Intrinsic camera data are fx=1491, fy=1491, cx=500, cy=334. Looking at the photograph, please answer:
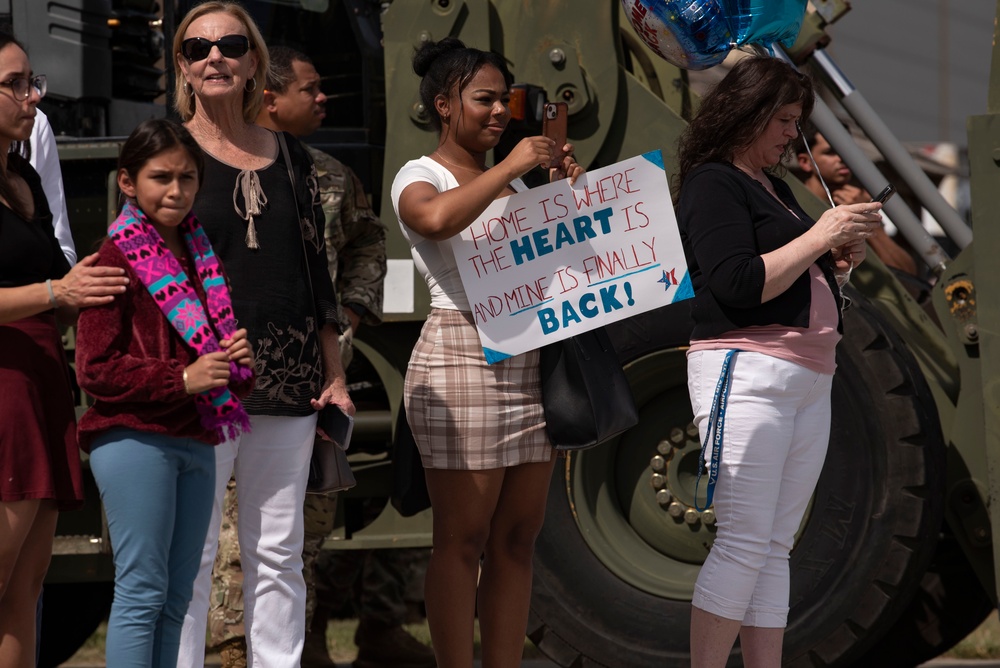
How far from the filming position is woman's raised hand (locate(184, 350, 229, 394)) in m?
3.16

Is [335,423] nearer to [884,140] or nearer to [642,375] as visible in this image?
[642,375]

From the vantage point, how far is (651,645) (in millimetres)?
4832

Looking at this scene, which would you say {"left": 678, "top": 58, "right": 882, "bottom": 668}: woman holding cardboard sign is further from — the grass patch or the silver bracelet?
the grass patch

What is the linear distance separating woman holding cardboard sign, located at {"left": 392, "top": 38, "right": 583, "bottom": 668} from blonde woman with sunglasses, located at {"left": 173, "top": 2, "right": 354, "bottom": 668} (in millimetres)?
289

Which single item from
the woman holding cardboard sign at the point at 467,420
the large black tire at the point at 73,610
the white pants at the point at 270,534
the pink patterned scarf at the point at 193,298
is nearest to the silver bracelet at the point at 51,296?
the pink patterned scarf at the point at 193,298

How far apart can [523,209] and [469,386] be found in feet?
1.56

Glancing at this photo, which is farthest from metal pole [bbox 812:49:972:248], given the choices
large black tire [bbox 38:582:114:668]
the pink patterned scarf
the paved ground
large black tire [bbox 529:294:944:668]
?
large black tire [bbox 38:582:114:668]

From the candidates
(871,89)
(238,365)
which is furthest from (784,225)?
(871,89)

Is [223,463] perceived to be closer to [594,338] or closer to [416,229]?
[416,229]

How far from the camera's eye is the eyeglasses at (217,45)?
355 cm

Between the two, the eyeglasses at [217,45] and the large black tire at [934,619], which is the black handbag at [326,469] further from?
the large black tire at [934,619]

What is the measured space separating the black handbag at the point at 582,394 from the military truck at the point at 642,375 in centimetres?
113

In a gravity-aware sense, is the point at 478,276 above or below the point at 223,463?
above

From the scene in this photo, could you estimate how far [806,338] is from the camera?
12.3ft
